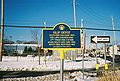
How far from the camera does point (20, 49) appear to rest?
374 ft

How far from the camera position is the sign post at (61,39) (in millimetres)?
8867

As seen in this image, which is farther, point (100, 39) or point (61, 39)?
point (100, 39)

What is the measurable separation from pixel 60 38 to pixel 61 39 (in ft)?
0.17

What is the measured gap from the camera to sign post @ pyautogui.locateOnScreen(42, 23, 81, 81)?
8.87 meters

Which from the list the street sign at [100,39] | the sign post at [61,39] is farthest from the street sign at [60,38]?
the street sign at [100,39]

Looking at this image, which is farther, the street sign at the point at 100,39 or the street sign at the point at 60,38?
the street sign at the point at 100,39

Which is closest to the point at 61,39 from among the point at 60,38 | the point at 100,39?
the point at 60,38

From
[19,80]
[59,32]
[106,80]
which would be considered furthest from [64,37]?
[19,80]

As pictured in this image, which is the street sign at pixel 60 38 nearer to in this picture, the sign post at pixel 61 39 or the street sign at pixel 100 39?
the sign post at pixel 61 39

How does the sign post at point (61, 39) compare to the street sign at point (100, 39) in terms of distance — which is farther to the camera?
the street sign at point (100, 39)

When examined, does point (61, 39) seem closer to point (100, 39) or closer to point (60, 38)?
point (60, 38)

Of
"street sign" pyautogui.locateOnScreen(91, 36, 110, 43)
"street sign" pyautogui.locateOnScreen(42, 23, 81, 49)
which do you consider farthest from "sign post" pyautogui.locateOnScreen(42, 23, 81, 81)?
"street sign" pyautogui.locateOnScreen(91, 36, 110, 43)

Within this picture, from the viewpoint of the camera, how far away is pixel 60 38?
29.2ft

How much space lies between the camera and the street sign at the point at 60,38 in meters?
8.87
